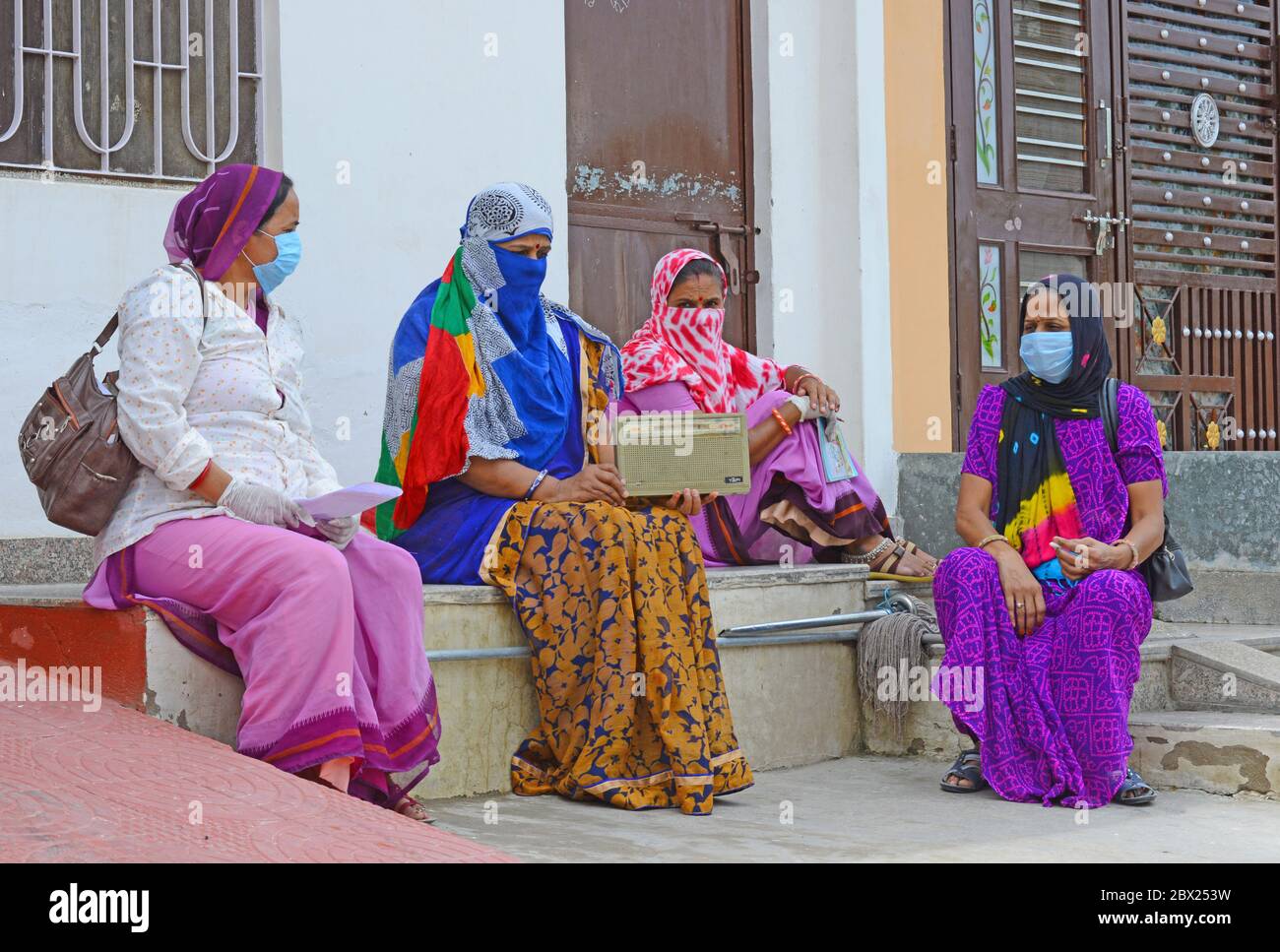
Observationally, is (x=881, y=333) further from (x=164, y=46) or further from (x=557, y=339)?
(x=164, y=46)

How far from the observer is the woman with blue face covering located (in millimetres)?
4316

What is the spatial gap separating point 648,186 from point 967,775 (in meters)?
2.98

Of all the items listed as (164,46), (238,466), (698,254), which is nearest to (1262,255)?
(698,254)

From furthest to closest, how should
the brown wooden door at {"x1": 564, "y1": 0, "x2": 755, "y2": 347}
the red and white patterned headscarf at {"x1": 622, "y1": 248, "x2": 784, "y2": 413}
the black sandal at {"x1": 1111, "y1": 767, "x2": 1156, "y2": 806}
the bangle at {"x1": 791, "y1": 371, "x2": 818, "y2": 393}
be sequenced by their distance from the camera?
the brown wooden door at {"x1": 564, "y1": 0, "x2": 755, "y2": 347} → the bangle at {"x1": 791, "y1": 371, "x2": 818, "y2": 393} → the red and white patterned headscarf at {"x1": 622, "y1": 248, "x2": 784, "y2": 413} → the black sandal at {"x1": 1111, "y1": 767, "x2": 1156, "y2": 806}

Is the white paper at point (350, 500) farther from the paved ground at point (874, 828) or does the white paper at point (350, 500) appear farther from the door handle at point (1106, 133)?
the door handle at point (1106, 133)

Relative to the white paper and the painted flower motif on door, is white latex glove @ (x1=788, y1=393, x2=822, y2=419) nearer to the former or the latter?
the white paper

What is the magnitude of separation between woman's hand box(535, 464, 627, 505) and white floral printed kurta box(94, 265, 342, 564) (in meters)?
0.78

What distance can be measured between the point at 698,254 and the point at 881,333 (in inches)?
62.5

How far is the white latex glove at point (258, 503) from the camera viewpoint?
3.69 metres

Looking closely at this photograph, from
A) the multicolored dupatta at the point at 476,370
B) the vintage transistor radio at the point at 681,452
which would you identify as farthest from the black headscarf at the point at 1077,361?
the multicolored dupatta at the point at 476,370

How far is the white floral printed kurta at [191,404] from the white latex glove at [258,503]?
0.12ft

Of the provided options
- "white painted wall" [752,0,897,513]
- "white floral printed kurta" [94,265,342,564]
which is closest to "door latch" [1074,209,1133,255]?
"white painted wall" [752,0,897,513]

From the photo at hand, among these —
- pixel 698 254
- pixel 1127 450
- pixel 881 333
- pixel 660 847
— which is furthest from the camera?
pixel 881 333

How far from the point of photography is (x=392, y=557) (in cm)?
386
